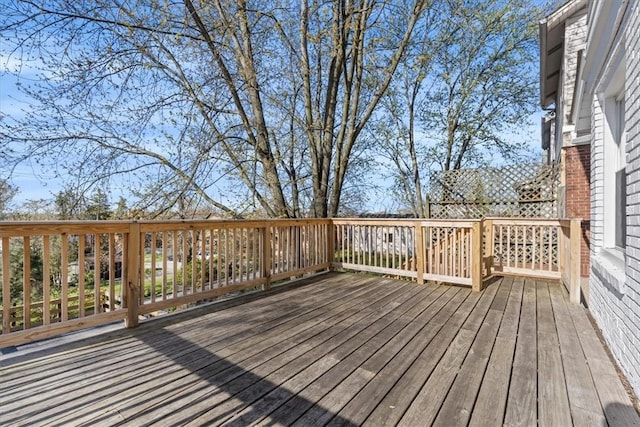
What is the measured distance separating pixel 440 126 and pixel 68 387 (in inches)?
400

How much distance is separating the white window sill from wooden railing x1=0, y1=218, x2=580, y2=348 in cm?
88

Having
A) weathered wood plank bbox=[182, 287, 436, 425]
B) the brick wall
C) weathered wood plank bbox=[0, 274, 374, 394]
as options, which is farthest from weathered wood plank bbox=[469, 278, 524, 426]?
the brick wall

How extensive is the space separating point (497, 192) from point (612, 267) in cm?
501

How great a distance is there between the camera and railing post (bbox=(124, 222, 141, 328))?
9.33ft

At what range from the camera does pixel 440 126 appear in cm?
965

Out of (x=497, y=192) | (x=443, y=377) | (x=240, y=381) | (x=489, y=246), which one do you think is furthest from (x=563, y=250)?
(x=240, y=381)

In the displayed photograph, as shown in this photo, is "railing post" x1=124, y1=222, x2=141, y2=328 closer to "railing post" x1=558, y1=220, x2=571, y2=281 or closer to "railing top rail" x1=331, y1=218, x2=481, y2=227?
"railing top rail" x1=331, y1=218, x2=481, y2=227

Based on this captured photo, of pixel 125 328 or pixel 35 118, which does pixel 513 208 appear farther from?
pixel 35 118

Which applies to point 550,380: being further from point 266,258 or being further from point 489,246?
point 489,246

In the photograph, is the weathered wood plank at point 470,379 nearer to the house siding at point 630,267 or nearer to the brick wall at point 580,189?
the house siding at point 630,267

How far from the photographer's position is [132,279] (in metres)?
2.87

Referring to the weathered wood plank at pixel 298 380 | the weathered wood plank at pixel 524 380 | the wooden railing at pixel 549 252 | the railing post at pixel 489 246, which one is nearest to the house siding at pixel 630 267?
the weathered wood plank at pixel 524 380

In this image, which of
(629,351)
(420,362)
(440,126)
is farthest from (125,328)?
(440,126)

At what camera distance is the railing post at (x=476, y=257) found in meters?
4.18
